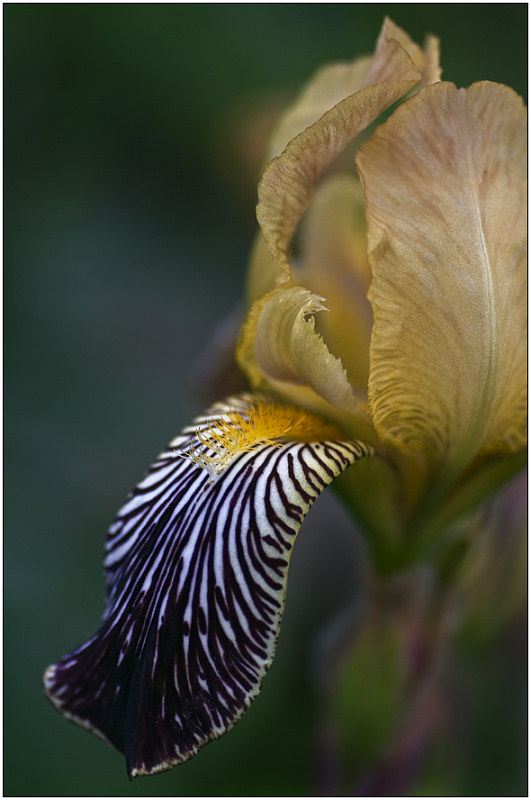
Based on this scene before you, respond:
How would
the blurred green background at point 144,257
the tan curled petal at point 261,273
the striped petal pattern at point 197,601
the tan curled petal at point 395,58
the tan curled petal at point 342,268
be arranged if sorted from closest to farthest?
1. the striped petal pattern at point 197,601
2. the tan curled petal at point 395,58
3. the tan curled petal at point 261,273
4. the tan curled petal at point 342,268
5. the blurred green background at point 144,257

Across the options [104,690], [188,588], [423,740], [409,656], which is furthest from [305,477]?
[423,740]

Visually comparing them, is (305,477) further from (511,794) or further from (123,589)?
(511,794)

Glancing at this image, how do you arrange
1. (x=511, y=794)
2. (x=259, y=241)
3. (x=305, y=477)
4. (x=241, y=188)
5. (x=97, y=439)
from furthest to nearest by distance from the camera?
(x=241, y=188), (x=97, y=439), (x=511, y=794), (x=259, y=241), (x=305, y=477)

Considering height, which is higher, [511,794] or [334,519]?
[334,519]

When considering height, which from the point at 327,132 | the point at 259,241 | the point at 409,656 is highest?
the point at 327,132

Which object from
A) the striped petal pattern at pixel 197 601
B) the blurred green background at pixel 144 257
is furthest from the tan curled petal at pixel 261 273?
the blurred green background at pixel 144 257

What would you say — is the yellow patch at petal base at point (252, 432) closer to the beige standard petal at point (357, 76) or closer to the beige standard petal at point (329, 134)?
the beige standard petal at point (329, 134)
